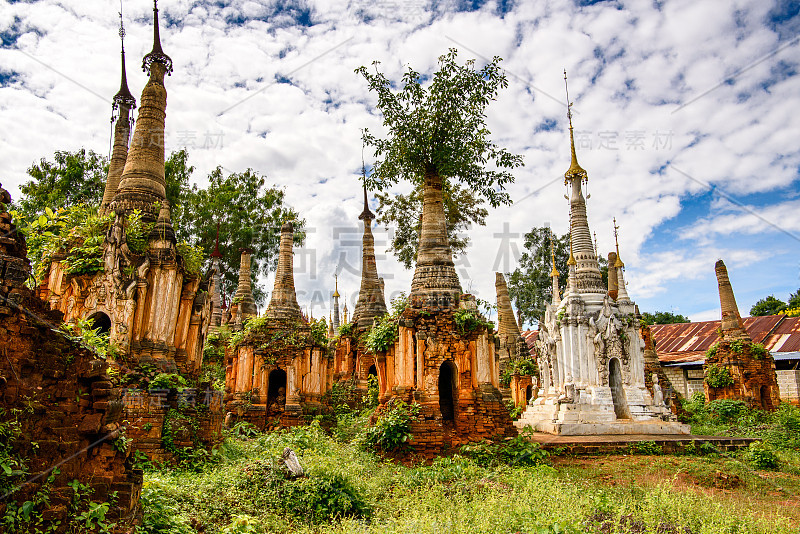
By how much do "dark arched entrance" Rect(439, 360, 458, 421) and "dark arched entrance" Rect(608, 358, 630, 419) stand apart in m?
7.66

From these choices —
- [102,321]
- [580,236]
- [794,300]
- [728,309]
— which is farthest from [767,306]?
[102,321]

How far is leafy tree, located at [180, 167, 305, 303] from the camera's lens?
30.2m

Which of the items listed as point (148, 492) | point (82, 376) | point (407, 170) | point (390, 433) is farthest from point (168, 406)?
point (407, 170)

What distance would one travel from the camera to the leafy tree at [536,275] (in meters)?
39.1

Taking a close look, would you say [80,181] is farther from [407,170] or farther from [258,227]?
[407,170]

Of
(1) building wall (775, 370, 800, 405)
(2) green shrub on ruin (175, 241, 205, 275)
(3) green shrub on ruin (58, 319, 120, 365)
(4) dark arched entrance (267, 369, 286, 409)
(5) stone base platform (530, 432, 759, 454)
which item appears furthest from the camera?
(1) building wall (775, 370, 800, 405)

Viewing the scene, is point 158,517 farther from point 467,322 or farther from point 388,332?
point 467,322

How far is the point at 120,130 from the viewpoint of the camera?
16656mm

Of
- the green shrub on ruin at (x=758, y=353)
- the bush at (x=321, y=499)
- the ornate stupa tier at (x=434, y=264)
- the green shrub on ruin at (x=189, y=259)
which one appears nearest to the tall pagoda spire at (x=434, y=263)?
the ornate stupa tier at (x=434, y=264)

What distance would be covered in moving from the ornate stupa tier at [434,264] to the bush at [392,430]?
8.93 ft

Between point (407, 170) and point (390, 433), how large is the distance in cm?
768

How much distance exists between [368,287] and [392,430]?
10.3 m

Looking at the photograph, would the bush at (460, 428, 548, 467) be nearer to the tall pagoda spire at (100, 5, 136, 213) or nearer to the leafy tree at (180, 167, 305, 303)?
the tall pagoda spire at (100, 5, 136, 213)

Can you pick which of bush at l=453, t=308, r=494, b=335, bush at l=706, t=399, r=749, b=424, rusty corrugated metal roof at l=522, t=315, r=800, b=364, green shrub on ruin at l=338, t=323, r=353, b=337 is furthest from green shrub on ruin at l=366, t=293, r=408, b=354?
rusty corrugated metal roof at l=522, t=315, r=800, b=364
